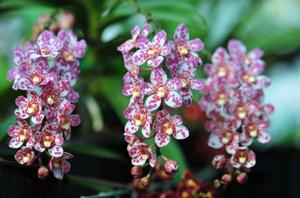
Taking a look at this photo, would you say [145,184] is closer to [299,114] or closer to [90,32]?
[90,32]

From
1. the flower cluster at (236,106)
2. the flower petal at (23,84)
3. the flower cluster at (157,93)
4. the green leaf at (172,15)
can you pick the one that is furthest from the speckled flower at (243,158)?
the flower petal at (23,84)

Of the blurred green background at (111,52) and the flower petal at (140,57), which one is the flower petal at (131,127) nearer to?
the flower petal at (140,57)

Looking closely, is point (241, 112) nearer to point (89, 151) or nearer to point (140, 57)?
point (140, 57)

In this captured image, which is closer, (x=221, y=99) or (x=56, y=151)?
(x=56, y=151)

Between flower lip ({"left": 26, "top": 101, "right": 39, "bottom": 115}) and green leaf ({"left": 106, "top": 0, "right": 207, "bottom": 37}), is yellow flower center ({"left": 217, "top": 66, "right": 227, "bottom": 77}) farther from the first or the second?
flower lip ({"left": 26, "top": 101, "right": 39, "bottom": 115})

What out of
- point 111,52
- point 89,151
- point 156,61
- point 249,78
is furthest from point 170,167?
point 111,52

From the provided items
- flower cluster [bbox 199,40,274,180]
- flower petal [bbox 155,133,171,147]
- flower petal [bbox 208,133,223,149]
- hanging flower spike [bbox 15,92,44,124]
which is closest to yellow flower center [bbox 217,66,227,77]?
flower cluster [bbox 199,40,274,180]
